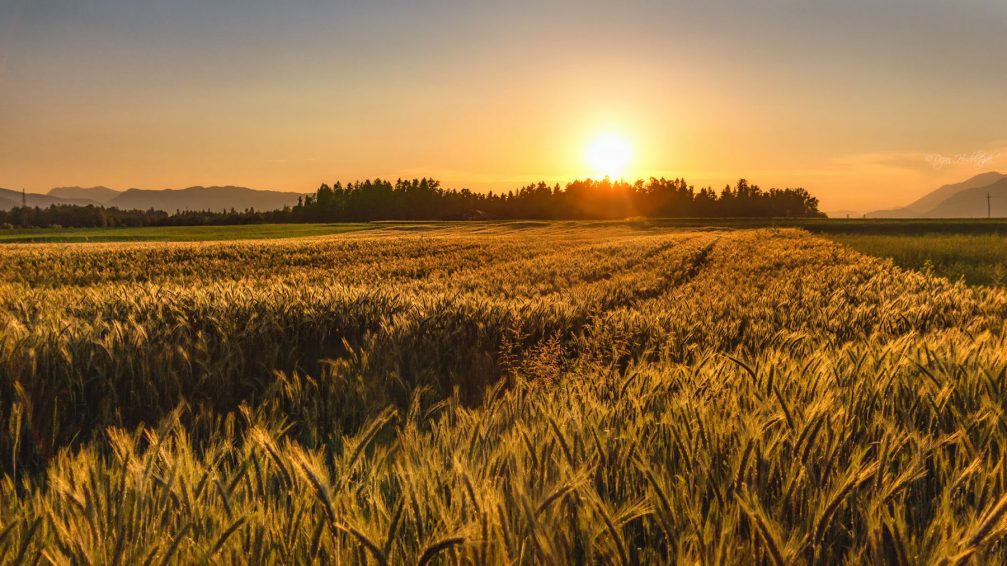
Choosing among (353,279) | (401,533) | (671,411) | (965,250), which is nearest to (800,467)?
(671,411)

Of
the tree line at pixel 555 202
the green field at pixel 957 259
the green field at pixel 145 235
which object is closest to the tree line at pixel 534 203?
the tree line at pixel 555 202

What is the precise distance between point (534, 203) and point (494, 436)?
5679 inches

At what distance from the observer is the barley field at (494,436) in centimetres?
114

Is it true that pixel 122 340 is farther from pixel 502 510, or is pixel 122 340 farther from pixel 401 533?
pixel 502 510

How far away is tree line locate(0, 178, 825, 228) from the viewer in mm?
119062

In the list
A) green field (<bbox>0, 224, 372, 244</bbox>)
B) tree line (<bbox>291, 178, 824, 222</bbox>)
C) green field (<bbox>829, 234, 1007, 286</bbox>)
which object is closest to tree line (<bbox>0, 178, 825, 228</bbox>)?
tree line (<bbox>291, 178, 824, 222</bbox>)

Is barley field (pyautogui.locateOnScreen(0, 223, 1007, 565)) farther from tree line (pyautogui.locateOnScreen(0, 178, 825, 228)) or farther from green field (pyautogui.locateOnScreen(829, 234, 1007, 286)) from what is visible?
tree line (pyautogui.locateOnScreen(0, 178, 825, 228))

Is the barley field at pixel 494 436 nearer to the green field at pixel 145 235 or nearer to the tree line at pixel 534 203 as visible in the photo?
the green field at pixel 145 235

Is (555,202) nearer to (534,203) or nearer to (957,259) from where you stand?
(534,203)

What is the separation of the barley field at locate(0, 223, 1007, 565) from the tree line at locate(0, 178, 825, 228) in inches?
3358

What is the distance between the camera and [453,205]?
132m

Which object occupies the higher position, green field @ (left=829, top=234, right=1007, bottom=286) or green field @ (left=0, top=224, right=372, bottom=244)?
green field @ (left=829, top=234, right=1007, bottom=286)

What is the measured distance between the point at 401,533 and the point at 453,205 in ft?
435

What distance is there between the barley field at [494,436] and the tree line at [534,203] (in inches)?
3358
